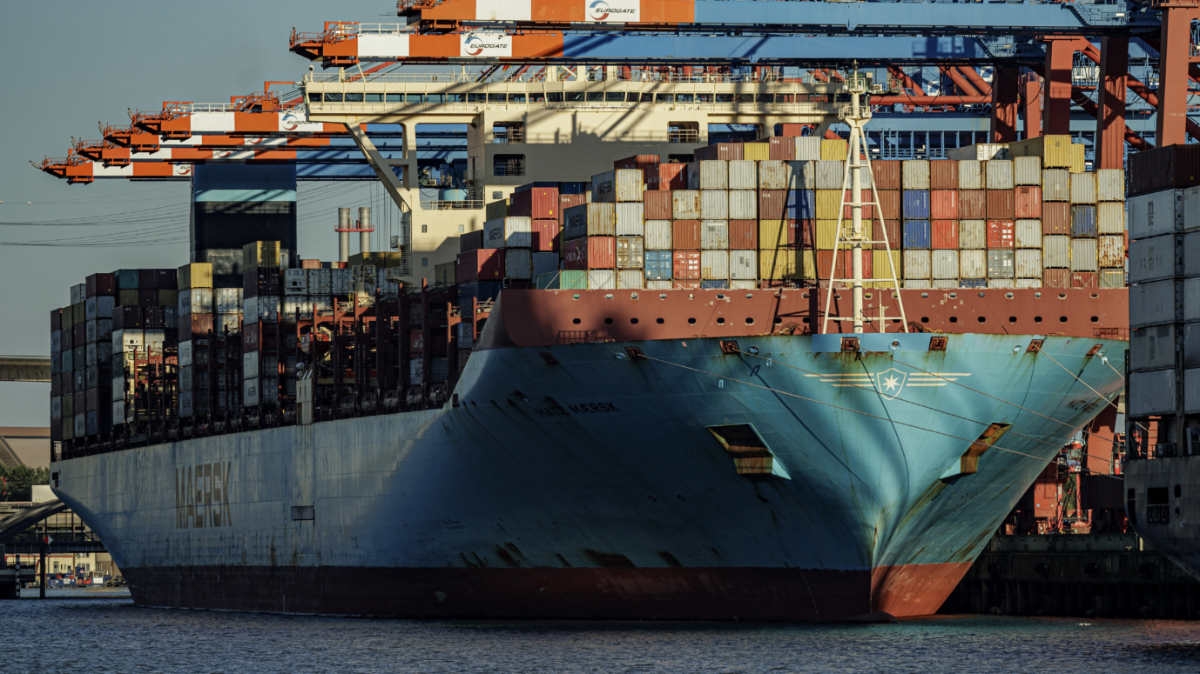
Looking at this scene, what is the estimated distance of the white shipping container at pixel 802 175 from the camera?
46.0m

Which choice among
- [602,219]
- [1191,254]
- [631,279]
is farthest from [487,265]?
[1191,254]

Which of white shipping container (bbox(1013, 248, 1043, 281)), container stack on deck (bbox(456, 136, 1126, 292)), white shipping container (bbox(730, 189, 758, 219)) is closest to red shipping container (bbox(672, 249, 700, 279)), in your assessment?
container stack on deck (bbox(456, 136, 1126, 292))

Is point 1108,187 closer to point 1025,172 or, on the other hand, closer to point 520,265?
point 1025,172

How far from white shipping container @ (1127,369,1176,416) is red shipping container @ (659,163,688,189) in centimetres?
1047

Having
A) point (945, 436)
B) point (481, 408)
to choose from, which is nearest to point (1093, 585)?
point (945, 436)

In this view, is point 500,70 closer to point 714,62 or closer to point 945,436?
point 714,62

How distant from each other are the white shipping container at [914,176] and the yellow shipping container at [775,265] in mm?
2978

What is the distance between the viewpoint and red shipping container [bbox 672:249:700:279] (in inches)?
1799

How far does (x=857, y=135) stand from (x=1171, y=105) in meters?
11.6

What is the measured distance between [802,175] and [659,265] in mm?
3593

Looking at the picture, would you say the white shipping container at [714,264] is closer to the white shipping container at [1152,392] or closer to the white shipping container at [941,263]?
the white shipping container at [941,263]

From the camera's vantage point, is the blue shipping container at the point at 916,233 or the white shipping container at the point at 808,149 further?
the white shipping container at the point at 808,149

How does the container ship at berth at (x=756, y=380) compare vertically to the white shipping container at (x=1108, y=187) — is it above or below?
below

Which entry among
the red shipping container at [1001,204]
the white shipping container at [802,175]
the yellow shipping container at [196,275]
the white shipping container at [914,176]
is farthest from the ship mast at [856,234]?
the yellow shipping container at [196,275]
